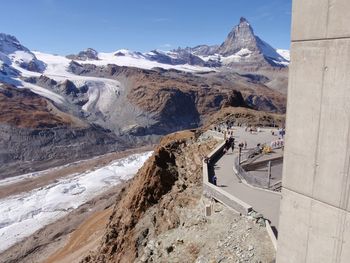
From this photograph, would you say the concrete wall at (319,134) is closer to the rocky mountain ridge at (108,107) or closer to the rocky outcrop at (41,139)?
the rocky mountain ridge at (108,107)

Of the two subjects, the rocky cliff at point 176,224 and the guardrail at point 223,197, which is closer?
the rocky cliff at point 176,224

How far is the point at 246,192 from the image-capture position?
16.5 meters

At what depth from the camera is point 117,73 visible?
608ft

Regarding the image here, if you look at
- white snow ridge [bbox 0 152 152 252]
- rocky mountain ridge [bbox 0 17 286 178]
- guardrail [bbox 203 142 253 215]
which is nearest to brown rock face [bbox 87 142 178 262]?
guardrail [bbox 203 142 253 215]

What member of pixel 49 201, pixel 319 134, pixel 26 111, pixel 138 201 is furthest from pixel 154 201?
pixel 26 111

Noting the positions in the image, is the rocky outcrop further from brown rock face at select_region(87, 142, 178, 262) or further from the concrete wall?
the concrete wall

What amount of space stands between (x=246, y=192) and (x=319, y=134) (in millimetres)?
11168

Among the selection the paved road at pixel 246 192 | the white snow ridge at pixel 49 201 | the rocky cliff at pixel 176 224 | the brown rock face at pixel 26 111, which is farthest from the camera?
the brown rock face at pixel 26 111

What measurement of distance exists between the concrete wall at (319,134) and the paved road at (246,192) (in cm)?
699

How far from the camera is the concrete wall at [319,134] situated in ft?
17.3

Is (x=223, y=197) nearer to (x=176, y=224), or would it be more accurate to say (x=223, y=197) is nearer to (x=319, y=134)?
(x=176, y=224)

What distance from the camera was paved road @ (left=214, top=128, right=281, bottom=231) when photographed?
14.2m

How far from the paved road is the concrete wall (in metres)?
6.99

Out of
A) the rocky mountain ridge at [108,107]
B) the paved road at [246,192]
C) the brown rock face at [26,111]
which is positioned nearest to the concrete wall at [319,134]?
the paved road at [246,192]
